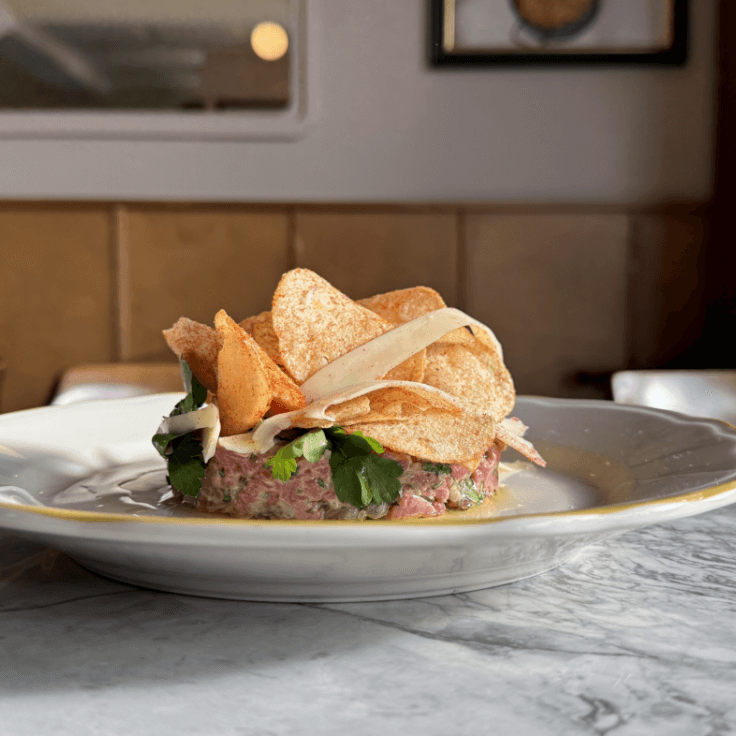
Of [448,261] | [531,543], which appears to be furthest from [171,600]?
[448,261]

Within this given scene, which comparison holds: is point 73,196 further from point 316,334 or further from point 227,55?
point 316,334

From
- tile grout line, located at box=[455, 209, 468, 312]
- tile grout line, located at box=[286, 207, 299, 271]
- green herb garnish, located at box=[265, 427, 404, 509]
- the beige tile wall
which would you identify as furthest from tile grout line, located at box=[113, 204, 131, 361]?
green herb garnish, located at box=[265, 427, 404, 509]

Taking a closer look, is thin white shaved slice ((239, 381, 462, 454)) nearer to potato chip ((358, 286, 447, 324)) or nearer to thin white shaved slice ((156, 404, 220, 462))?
thin white shaved slice ((156, 404, 220, 462))

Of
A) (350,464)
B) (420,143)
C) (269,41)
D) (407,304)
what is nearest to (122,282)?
(269,41)

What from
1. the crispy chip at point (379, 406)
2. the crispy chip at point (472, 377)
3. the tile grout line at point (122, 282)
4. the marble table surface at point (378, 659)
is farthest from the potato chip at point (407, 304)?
the tile grout line at point (122, 282)

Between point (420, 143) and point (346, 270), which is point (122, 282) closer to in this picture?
point (346, 270)
